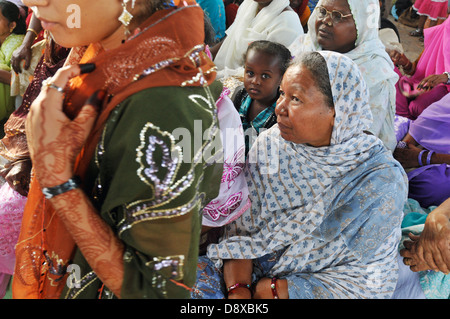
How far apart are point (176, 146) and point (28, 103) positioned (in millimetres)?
914

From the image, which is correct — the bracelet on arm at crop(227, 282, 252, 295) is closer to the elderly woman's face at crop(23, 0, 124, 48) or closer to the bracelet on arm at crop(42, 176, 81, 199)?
the bracelet on arm at crop(42, 176, 81, 199)

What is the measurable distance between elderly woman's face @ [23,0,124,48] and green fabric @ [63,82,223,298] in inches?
7.0

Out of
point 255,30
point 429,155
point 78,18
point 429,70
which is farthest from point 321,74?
point 429,70

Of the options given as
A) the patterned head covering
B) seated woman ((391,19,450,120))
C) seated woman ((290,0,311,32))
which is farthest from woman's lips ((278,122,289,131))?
seated woman ((290,0,311,32))

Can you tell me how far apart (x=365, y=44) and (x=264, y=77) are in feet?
2.75

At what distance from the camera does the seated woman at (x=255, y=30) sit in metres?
3.33

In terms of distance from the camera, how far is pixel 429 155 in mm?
2592


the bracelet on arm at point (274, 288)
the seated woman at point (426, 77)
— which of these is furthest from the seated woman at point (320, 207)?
the seated woman at point (426, 77)

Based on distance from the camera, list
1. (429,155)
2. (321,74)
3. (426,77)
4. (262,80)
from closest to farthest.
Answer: (321,74) < (262,80) < (429,155) < (426,77)

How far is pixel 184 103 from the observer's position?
86 centimetres

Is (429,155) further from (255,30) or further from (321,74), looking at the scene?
(255,30)

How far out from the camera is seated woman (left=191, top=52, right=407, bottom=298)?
1.57 metres

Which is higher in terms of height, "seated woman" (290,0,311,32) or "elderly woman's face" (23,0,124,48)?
"elderly woman's face" (23,0,124,48)

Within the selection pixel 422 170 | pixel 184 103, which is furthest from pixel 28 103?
pixel 422 170
